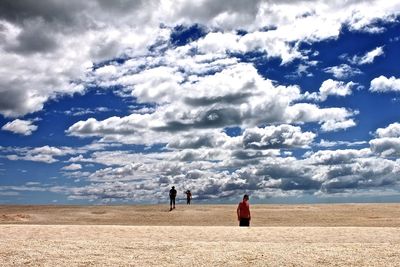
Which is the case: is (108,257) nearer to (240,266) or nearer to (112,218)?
(240,266)

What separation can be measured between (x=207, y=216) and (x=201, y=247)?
66.2ft

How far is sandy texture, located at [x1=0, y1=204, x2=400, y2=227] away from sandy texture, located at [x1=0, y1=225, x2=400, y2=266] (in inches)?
414

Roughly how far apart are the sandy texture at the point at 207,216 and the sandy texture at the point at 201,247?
34.5 ft

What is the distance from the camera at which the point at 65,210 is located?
42.3m

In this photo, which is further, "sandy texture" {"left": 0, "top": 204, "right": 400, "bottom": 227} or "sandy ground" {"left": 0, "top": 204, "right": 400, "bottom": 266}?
"sandy texture" {"left": 0, "top": 204, "right": 400, "bottom": 227}

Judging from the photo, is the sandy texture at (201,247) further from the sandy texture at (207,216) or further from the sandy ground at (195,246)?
the sandy texture at (207,216)

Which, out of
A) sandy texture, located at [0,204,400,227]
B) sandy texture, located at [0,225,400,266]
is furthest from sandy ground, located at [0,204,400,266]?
sandy texture, located at [0,204,400,227]

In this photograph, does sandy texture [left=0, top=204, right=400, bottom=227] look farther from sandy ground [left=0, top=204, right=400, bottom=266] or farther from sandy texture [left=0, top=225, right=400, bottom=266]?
sandy texture [left=0, top=225, right=400, bottom=266]

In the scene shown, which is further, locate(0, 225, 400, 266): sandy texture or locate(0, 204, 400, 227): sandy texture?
locate(0, 204, 400, 227): sandy texture

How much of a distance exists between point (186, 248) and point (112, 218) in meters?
21.0

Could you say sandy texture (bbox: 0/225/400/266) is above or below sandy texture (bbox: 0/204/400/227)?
below

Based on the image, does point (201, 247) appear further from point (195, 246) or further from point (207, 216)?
point (207, 216)

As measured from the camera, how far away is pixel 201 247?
58.6 feet

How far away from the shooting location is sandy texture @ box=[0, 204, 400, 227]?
34.0 metres
